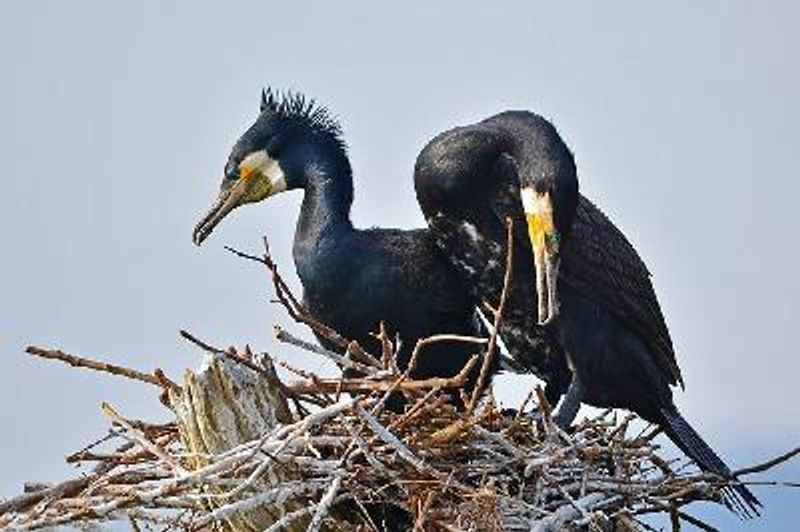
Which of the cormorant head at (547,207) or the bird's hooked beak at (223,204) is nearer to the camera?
the cormorant head at (547,207)

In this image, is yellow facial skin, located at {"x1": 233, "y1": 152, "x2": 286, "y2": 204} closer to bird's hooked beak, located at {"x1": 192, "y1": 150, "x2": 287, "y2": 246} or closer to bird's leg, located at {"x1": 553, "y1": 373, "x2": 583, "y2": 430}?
bird's hooked beak, located at {"x1": 192, "y1": 150, "x2": 287, "y2": 246}

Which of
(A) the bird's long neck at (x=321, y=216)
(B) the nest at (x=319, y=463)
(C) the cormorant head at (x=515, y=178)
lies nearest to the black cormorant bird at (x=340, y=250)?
(A) the bird's long neck at (x=321, y=216)

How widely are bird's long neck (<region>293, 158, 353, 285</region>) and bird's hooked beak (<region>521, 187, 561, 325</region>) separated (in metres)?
0.78

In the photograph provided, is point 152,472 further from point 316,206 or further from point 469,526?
point 316,206

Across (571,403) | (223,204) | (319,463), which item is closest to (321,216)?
(223,204)

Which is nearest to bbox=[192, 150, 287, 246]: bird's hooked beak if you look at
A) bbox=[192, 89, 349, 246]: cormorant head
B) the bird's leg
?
bbox=[192, 89, 349, 246]: cormorant head

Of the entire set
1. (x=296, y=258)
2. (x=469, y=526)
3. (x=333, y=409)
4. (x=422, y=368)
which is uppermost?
(x=296, y=258)

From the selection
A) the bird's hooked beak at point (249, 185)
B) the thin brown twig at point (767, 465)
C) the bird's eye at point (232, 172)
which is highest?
the bird's eye at point (232, 172)

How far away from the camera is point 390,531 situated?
20.9ft

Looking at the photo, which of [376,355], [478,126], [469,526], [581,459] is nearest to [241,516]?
[469,526]

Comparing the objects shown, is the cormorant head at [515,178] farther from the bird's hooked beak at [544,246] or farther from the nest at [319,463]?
the nest at [319,463]

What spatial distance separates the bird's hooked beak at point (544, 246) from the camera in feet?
24.6

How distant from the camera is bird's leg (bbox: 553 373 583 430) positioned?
768 cm

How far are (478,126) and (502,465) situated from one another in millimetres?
1901
